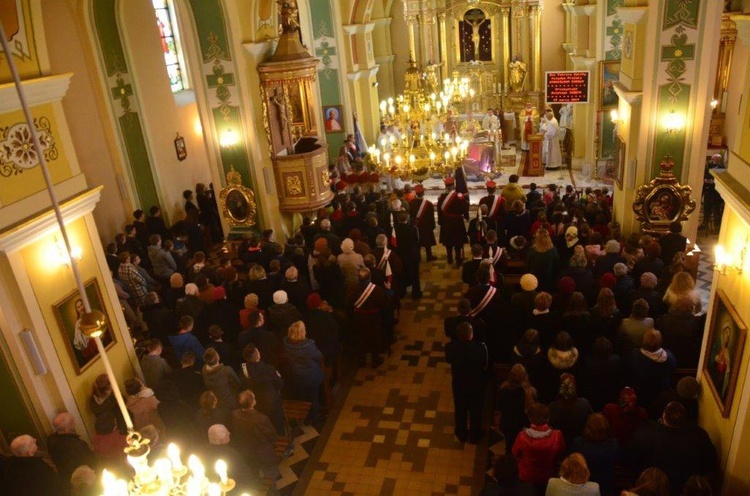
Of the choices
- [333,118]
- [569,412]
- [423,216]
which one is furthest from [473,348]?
[333,118]

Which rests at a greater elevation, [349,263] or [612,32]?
[612,32]

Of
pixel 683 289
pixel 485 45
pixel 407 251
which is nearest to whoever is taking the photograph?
pixel 683 289

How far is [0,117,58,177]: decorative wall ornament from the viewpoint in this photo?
16.5 feet

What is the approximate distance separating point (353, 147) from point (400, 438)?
9468mm

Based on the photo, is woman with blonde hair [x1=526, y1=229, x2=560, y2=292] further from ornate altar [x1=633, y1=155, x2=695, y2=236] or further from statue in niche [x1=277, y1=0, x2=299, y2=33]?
statue in niche [x1=277, y1=0, x2=299, y2=33]

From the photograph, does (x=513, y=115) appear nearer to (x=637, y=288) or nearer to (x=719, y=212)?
(x=719, y=212)

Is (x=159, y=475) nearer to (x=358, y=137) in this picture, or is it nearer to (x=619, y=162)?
(x=619, y=162)

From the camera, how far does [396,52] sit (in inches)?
816

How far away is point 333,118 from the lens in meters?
15.9

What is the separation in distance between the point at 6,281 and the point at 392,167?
221 inches

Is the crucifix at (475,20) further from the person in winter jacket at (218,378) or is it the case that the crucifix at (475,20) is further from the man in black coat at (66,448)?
the man in black coat at (66,448)

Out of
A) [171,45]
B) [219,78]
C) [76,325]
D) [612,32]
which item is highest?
[171,45]

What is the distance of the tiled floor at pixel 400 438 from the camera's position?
6.31m

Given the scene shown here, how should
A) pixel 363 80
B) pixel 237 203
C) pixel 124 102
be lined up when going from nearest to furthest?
1. pixel 237 203
2. pixel 124 102
3. pixel 363 80
